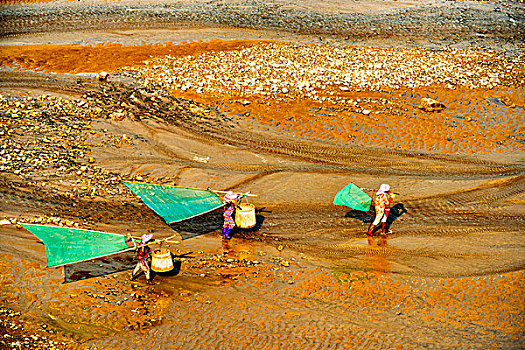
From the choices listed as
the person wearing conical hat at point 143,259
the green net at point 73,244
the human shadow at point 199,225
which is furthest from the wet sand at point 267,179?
the green net at point 73,244

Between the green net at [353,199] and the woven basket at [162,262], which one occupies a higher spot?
the green net at [353,199]

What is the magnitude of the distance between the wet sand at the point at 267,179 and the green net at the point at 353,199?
401mm

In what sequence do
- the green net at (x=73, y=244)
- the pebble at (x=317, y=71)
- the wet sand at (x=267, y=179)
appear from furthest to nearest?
the pebble at (x=317, y=71) → the green net at (x=73, y=244) → the wet sand at (x=267, y=179)

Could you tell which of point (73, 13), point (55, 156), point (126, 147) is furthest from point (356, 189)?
point (73, 13)

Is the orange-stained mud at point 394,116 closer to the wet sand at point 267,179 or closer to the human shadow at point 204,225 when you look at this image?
the wet sand at point 267,179

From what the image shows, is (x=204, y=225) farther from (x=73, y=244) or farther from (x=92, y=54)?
(x=92, y=54)

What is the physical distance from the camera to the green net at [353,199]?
1142cm

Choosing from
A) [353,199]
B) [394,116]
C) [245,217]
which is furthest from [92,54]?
[353,199]

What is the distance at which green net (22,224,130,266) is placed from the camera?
29.0ft

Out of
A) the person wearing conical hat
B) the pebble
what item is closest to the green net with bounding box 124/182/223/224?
the person wearing conical hat

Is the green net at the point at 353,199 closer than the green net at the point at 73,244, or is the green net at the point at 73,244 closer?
the green net at the point at 73,244

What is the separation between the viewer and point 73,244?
30.1 feet

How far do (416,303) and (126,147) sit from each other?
8.56 metres

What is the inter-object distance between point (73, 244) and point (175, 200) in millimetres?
2491
